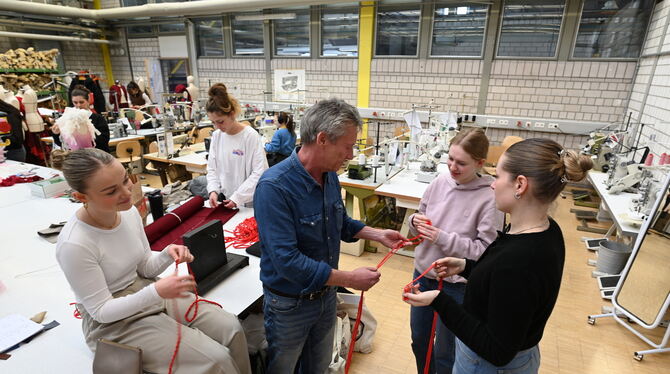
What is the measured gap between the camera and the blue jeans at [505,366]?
45.8 inches

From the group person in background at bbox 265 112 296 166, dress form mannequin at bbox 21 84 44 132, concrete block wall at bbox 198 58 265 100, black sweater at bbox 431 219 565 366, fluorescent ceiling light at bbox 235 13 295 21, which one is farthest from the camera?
concrete block wall at bbox 198 58 265 100

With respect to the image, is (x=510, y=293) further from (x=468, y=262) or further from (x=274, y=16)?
(x=274, y=16)

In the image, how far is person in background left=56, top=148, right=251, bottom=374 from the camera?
1242 mm

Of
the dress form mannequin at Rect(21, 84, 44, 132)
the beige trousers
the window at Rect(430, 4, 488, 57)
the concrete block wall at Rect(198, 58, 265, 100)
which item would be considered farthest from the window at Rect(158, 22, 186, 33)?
the beige trousers

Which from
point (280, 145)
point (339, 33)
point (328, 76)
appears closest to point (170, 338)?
point (280, 145)

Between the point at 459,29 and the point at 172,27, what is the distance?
7421 millimetres

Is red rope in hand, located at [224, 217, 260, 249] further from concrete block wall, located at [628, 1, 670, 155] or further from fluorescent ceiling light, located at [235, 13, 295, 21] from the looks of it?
fluorescent ceiling light, located at [235, 13, 295, 21]

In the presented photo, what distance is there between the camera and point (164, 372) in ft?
4.14

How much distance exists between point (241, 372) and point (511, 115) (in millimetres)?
6660

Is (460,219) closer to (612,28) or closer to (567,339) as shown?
(567,339)

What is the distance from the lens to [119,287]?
1.40 metres

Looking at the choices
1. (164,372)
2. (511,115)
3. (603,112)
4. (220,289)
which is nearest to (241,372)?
(164,372)

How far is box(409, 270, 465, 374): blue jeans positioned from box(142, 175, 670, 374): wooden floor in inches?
25.5

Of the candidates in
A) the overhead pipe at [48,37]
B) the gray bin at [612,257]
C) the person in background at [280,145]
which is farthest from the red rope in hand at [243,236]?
the overhead pipe at [48,37]
